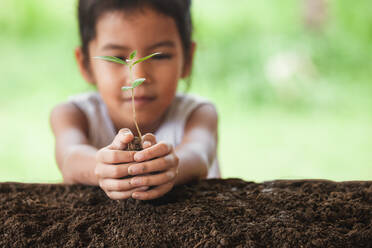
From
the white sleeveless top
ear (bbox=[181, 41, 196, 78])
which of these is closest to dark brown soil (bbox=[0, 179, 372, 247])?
the white sleeveless top

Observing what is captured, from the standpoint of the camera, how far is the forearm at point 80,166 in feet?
3.51

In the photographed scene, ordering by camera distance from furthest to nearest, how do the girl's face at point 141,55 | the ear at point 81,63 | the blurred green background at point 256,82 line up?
the blurred green background at point 256,82 → the ear at point 81,63 → the girl's face at point 141,55

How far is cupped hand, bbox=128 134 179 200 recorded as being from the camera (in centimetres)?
81

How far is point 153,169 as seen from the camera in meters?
0.82

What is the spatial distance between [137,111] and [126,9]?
0.33 metres

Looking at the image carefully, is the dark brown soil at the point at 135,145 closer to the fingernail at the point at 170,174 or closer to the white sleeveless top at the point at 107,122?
the fingernail at the point at 170,174

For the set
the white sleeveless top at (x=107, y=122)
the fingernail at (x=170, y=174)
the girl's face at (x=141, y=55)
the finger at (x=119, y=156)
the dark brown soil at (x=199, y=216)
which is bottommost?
the dark brown soil at (x=199, y=216)

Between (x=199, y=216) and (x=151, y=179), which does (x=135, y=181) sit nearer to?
(x=151, y=179)

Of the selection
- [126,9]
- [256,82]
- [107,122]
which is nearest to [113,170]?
[126,9]

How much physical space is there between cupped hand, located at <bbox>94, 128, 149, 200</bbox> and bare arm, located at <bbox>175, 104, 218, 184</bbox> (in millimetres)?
207

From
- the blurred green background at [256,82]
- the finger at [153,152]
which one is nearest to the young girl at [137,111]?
the finger at [153,152]

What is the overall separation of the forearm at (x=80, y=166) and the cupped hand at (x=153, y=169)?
0.83 feet

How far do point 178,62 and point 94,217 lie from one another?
70 cm

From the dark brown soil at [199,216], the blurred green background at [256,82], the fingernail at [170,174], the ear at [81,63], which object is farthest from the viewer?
the blurred green background at [256,82]
